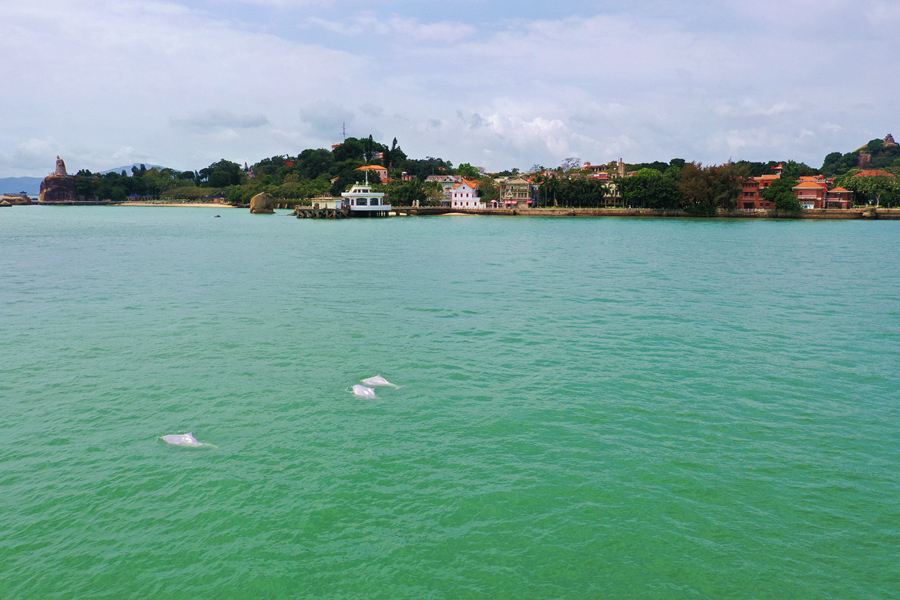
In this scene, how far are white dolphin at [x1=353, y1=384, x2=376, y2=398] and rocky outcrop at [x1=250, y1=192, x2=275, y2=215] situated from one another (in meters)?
112

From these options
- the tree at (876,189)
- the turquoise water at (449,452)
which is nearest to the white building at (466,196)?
the tree at (876,189)

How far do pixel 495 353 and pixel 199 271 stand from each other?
20052 millimetres

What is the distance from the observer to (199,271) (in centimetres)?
2788

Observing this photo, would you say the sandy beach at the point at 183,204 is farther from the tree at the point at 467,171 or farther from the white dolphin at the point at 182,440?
the white dolphin at the point at 182,440

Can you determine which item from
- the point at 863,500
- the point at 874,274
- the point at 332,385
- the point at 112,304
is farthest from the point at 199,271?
the point at 874,274

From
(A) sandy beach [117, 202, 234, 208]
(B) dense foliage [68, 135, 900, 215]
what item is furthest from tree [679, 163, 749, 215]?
(A) sandy beach [117, 202, 234, 208]

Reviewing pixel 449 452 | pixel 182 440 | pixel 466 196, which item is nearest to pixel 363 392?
pixel 449 452

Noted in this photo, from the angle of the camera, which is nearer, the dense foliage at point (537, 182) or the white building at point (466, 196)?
the dense foliage at point (537, 182)

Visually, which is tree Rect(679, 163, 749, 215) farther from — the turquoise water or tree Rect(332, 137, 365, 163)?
tree Rect(332, 137, 365, 163)

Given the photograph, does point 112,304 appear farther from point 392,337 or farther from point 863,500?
point 863,500

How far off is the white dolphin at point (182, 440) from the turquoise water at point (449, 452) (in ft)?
→ 0.41

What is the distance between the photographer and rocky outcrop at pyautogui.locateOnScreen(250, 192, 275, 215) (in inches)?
4525

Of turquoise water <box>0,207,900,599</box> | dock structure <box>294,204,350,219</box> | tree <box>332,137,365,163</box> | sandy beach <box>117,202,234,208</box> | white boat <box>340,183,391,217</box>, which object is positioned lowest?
turquoise water <box>0,207,900,599</box>

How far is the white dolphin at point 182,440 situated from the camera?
27.8 ft
